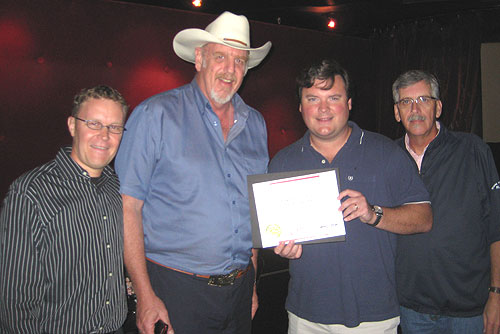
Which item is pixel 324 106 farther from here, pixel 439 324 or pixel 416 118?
pixel 439 324

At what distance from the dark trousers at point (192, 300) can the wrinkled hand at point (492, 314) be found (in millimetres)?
1677

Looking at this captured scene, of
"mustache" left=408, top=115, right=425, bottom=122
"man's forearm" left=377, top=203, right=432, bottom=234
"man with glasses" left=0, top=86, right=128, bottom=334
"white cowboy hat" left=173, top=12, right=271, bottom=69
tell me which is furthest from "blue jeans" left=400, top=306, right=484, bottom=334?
"white cowboy hat" left=173, top=12, right=271, bottom=69

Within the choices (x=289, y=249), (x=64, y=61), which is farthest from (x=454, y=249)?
(x=64, y=61)

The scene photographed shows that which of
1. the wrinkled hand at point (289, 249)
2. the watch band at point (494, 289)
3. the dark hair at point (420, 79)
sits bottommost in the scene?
the watch band at point (494, 289)

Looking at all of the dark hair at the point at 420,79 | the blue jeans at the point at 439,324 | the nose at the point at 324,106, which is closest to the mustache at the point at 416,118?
the dark hair at the point at 420,79

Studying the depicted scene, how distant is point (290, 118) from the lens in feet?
22.0

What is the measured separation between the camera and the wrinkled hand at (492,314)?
7.67ft

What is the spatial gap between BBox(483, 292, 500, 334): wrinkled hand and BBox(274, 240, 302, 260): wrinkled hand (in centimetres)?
138

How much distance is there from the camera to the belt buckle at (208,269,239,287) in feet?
7.19

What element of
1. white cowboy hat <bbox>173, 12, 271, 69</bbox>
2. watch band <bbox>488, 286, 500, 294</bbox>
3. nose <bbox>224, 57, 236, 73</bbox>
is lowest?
watch band <bbox>488, 286, 500, 294</bbox>

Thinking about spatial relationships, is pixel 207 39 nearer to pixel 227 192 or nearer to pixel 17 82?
pixel 227 192

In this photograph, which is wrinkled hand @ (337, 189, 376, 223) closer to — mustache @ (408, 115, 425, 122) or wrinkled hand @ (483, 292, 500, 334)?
mustache @ (408, 115, 425, 122)

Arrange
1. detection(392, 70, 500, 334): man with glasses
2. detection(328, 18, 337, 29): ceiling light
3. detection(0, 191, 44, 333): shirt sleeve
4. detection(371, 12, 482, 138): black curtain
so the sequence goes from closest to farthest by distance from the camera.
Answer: detection(0, 191, 44, 333): shirt sleeve
detection(392, 70, 500, 334): man with glasses
detection(371, 12, 482, 138): black curtain
detection(328, 18, 337, 29): ceiling light

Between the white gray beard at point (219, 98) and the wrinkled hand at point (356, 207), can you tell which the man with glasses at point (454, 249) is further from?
the white gray beard at point (219, 98)
